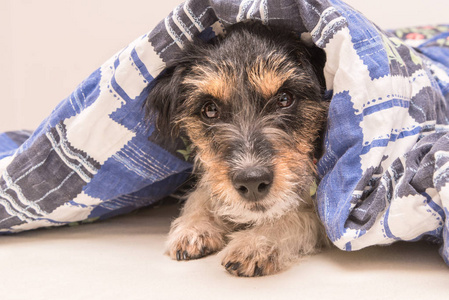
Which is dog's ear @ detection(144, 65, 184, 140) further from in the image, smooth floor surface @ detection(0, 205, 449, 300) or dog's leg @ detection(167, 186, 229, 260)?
smooth floor surface @ detection(0, 205, 449, 300)

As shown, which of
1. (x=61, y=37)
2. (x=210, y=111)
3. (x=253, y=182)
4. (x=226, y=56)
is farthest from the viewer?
(x=61, y=37)

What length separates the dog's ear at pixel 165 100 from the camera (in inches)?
92.0

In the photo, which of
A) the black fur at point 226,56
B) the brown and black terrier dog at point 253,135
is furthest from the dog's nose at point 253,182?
the black fur at point 226,56

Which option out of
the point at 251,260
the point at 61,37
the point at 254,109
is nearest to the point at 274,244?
the point at 251,260

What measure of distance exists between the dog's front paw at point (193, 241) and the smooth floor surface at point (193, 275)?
1.8 inches

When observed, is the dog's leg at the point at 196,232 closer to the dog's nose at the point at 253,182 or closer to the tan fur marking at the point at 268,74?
the dog's nose at the point at 253,182

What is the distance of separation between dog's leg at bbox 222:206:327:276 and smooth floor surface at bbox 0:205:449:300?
0.04 m

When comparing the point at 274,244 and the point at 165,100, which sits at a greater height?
the point at 165,100

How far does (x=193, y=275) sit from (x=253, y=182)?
1.32 ft

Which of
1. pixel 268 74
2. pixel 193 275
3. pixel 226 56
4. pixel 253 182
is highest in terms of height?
pixel 226 56

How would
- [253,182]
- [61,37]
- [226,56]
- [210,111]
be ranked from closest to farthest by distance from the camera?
[253,182]
[226,56]
[210,111]
[61,37]

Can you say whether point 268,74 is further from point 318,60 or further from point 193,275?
→ point 193,275

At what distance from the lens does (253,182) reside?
193 centimetres

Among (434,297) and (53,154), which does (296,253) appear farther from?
(53,154)
